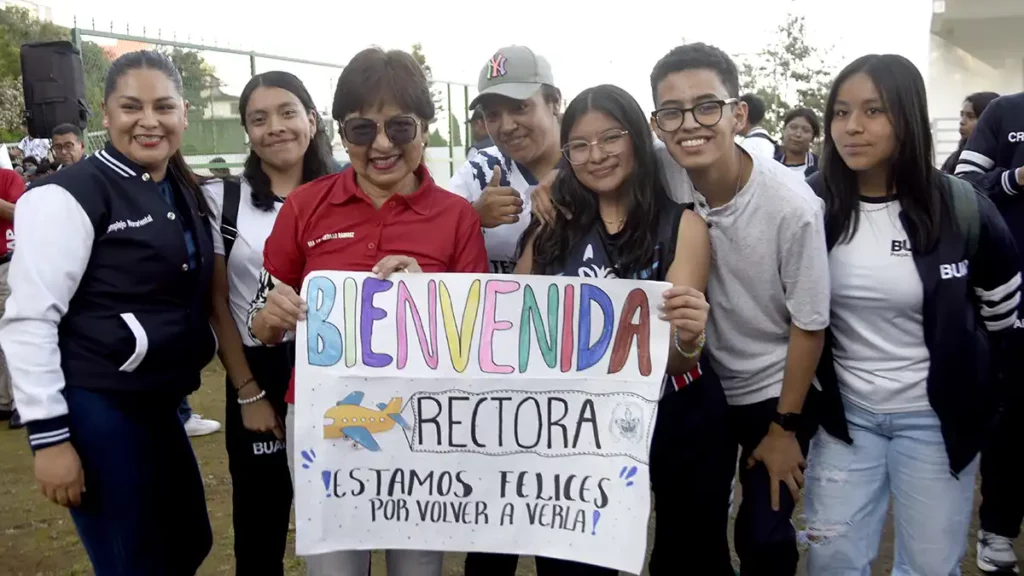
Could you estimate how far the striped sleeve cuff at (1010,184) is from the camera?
3.95 m

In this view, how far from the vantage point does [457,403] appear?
90.4 inches

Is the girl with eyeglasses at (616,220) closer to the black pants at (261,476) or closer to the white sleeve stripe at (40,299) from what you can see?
the black pants at (261,476)

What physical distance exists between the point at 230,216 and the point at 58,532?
9.46 feet

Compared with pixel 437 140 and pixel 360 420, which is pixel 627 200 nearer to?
pixel 360 420

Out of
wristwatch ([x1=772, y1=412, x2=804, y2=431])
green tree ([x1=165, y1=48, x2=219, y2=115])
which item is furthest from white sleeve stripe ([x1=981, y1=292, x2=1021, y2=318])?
green tree ([x1=165, y1=48, x2=219, y2=115])

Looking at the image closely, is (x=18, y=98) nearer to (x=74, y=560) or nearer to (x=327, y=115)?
(x=327, y=115)

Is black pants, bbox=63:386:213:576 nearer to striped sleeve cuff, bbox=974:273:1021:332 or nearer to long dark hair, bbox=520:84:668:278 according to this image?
long dark hair, bbox=520:84:668:278

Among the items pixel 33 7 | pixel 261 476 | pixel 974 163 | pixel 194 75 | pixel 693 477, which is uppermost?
pixel 33 7

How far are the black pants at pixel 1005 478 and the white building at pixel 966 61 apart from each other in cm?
1687

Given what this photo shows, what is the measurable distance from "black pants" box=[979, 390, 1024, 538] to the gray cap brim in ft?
8.86

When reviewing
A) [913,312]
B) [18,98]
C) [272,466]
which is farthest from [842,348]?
[18,98]

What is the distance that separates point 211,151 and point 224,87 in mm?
837

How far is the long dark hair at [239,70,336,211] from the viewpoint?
291 cm

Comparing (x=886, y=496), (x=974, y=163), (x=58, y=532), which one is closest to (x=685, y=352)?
(x=886, y=496)
